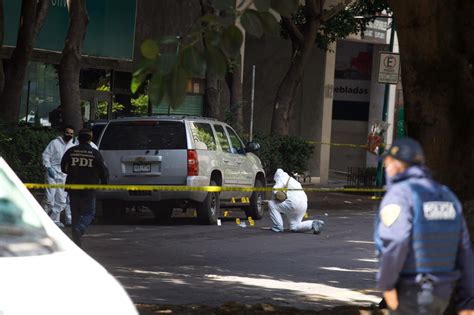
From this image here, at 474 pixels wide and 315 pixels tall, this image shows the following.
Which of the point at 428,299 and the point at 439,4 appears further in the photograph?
the point at 439,4

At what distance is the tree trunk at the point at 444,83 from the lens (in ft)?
32.3

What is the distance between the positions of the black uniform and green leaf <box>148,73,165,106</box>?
8773mm

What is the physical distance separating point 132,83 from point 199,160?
13525 mm

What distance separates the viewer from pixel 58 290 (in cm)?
534

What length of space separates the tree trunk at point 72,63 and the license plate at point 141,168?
2.36 m

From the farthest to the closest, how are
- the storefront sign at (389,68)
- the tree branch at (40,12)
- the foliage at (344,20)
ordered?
1. the foliage at (344,20)
2. the storefront sign at (389,68)
3. the tree branch at (40,12)

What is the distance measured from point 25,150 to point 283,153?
29.9 ft

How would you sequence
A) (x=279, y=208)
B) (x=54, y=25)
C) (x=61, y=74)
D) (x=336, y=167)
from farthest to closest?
(x=336, y=167), (x=54, y=25), (x=61, y=74), (x=279, y=208)

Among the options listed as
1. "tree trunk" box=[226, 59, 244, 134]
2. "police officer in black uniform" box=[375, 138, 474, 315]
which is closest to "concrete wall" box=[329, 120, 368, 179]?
"tree trunk" box=[226, 59, 244, 134]

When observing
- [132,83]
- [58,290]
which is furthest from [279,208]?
[58,290]

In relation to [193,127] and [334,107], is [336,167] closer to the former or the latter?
[334,107]

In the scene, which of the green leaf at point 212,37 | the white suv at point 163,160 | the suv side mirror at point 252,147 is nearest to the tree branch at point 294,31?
the suv side mirror at point 252,147

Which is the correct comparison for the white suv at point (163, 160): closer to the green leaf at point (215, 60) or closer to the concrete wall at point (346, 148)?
the green leaf at point (215, 60)

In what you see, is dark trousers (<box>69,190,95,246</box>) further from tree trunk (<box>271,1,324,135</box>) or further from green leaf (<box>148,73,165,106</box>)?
tree trunk (<box>271,1,324,135</box>)
